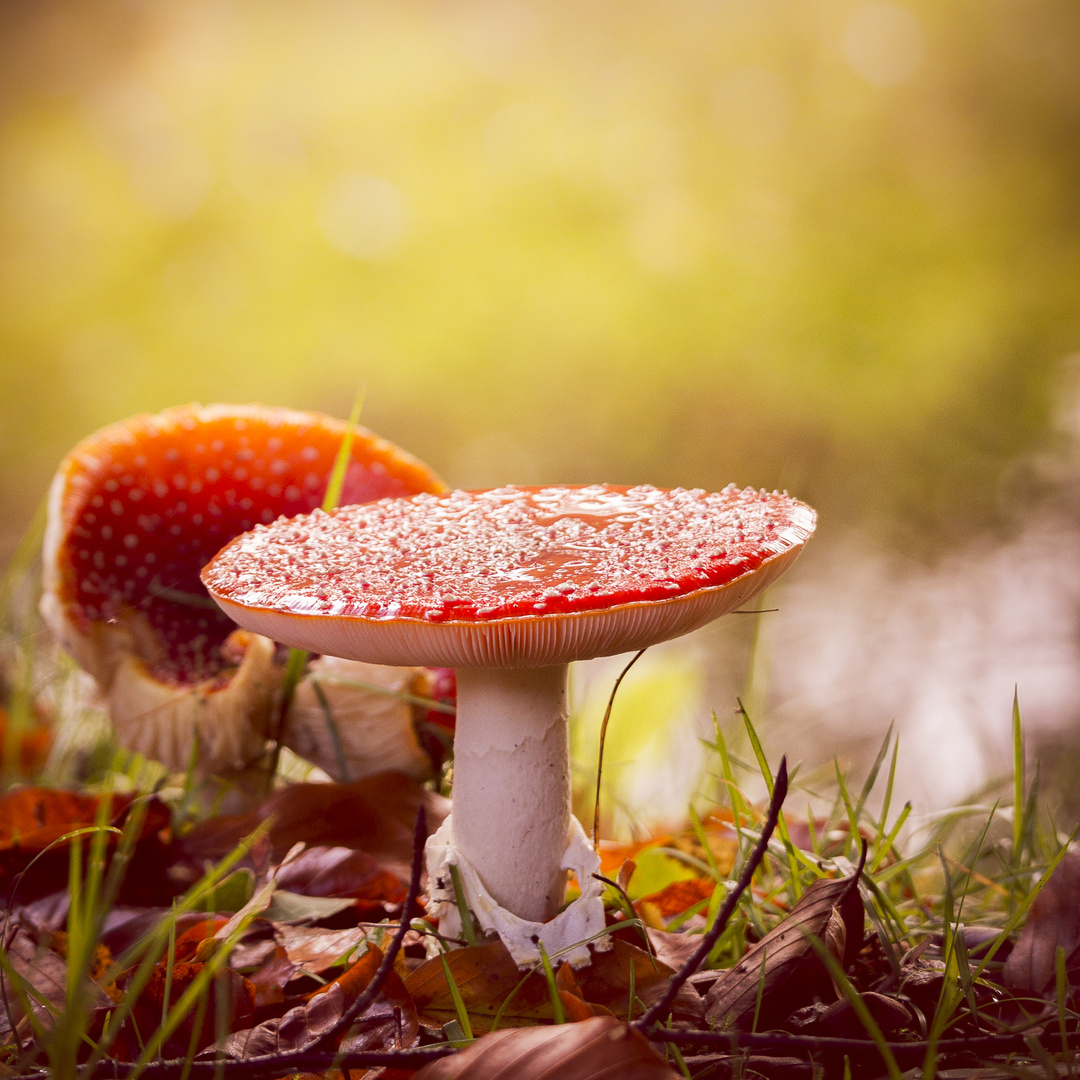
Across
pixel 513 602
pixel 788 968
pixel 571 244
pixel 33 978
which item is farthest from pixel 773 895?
pixel 571 244

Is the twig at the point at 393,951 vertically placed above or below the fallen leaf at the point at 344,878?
above

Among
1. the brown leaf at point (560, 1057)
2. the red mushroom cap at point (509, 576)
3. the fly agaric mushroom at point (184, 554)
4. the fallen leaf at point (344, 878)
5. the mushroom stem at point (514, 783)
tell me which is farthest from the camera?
the fly agaric mushroom at point (184, 554)

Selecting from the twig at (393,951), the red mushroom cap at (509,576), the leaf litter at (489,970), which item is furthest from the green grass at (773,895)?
the red mushroom cap at (509,576)

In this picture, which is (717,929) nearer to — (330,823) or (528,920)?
(528,920)

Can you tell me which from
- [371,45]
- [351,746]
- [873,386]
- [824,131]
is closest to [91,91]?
[371,45]

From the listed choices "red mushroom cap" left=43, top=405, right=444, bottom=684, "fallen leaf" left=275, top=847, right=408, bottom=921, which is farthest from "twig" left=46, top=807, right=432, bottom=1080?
"red mushroom cap" left=43, top=405, right=444, bottom=684

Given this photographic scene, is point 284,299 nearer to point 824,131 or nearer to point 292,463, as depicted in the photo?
point 824,131

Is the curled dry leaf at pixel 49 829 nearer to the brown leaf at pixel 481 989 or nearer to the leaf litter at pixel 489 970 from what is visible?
the leaf litter at pixel 489 970
